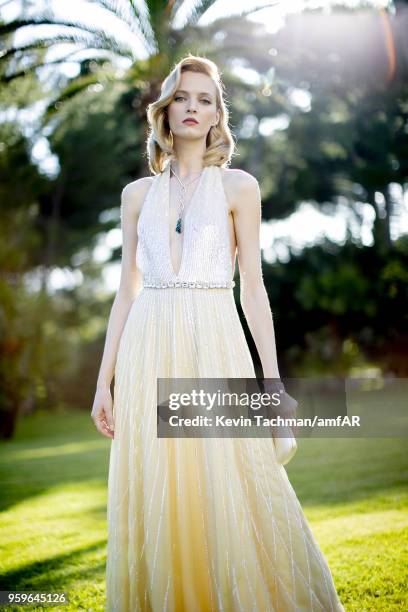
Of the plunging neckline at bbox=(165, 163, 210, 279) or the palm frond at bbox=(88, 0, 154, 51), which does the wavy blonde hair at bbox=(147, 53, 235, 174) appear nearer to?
the plunging neckline at bbox=(165, 163, 210, 279)

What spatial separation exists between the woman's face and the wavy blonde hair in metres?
0.03

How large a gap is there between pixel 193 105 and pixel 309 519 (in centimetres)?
381

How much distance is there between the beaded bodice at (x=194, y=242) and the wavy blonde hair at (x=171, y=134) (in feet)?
0.50

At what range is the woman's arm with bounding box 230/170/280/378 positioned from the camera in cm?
274

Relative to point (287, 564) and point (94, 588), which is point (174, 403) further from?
point (94, 588)

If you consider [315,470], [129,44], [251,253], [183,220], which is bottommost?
[315,470]

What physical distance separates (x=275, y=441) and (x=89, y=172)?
21.4 m

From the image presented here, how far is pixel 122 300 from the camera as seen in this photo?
292 centimetres

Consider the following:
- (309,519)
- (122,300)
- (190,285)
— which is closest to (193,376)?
(190,285)

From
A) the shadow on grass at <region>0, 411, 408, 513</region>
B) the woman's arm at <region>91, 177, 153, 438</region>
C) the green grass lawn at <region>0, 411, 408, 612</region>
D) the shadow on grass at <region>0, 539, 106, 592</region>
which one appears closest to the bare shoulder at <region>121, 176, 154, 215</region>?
the woman's arm at <region>91, 177, 153, 438</region>

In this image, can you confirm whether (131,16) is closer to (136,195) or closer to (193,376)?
(136,195)

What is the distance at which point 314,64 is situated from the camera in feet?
64.6

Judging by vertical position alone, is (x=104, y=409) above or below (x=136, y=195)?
below

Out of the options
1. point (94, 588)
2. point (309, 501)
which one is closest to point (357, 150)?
point (309, 501)
